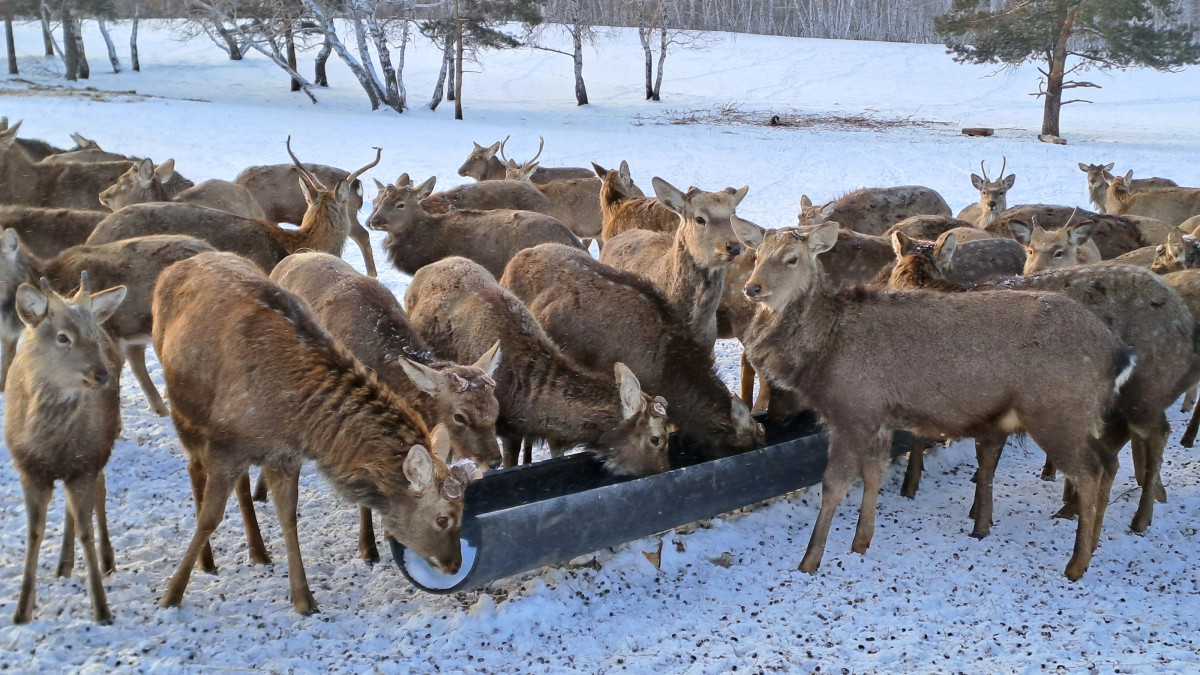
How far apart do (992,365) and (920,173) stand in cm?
1969

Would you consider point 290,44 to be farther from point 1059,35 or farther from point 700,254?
Answer: point 700,254

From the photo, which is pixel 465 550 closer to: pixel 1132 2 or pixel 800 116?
pixel 1132 2

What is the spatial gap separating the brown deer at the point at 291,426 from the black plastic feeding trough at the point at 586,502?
157mm

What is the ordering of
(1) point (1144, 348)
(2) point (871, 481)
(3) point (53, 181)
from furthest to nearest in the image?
(3) point (53, 181)
(1) point (1144, 348)
(2) point (871, 481)

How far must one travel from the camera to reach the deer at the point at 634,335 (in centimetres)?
690

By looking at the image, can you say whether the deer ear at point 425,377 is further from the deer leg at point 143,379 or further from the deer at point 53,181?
the deer at point 53,181

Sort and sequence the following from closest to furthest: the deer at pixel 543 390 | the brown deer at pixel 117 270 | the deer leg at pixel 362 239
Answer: the deer at pixel 543 390 < the brown deer at pixel 117 270 < the deer leg at pixel 362 239

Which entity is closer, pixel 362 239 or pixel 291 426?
pixel 291 426

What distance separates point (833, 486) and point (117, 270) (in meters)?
5.50

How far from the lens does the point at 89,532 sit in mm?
5215

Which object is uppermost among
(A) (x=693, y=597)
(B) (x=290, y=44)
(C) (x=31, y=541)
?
(B) (x=290, y=44)

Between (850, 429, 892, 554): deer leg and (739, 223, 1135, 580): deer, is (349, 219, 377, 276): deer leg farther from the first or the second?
(850, 429, 892, 554): deer leg

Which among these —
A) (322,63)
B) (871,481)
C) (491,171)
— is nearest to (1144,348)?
(871,481)

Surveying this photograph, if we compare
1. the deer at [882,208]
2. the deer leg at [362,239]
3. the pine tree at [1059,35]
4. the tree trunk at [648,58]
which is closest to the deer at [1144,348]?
the deer at [882,208]
